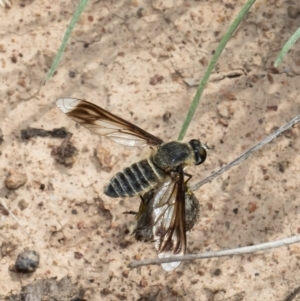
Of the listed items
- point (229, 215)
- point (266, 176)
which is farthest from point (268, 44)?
point (229, 215)

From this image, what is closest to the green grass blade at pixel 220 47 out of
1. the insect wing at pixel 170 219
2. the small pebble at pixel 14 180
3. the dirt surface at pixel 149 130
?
the insect wing at pixel 170 219

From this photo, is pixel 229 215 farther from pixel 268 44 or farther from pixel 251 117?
pixel 268 44

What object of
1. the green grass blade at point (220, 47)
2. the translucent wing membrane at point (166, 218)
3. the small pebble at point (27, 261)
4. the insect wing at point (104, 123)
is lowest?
the small pebble at point (27, 261)

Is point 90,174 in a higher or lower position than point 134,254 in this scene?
higher

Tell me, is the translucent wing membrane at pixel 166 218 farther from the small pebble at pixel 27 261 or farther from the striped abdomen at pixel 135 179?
the small pebble at pixel 27 261

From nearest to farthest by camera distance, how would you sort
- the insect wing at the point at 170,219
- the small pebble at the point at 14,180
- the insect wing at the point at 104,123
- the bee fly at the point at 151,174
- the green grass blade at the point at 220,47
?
the green grass blade at the point at 220,47 < the insect wing at the point at 170,219 < the bee fly at the point at 151,174 < the insect wing at the point at 104,123 < the small pebble at the point at 14,180

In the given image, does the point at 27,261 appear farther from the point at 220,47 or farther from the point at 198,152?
the point at 220,47

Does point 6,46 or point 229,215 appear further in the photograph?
point 6,46
